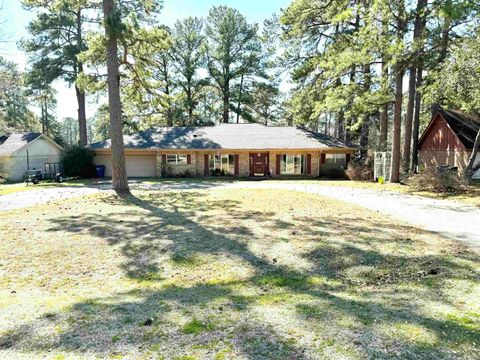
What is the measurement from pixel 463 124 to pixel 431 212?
1731 centimetres

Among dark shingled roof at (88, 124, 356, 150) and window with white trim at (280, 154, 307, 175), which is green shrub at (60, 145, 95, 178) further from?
window with white trim at (280, 154, 307, 175)

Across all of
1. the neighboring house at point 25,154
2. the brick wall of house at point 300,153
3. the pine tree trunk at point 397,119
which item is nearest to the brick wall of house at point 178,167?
the brick wall of house at point 300,153

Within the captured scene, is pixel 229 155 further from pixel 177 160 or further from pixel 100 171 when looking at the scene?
pixel 100 171

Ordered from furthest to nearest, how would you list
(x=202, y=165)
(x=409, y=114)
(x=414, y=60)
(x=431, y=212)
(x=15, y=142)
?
(x=202, y=165) < (x=15, y=142) < (x=409, y=114) < (x=414, y=60) < (x=431, y=212)

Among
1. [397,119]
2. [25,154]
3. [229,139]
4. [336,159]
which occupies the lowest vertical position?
[336,159]

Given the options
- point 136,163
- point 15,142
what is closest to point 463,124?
point 136,163

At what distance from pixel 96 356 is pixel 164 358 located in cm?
58

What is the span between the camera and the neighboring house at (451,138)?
75.4ft

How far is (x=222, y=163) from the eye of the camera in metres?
27.8

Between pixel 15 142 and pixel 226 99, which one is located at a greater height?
pixel 226 99

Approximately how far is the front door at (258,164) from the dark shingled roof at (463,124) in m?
13.8

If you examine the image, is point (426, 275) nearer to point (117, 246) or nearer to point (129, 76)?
point (117, 246)

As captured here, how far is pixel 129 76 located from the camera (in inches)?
717

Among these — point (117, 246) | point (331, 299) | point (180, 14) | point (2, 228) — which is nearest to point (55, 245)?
point (117, 246)
